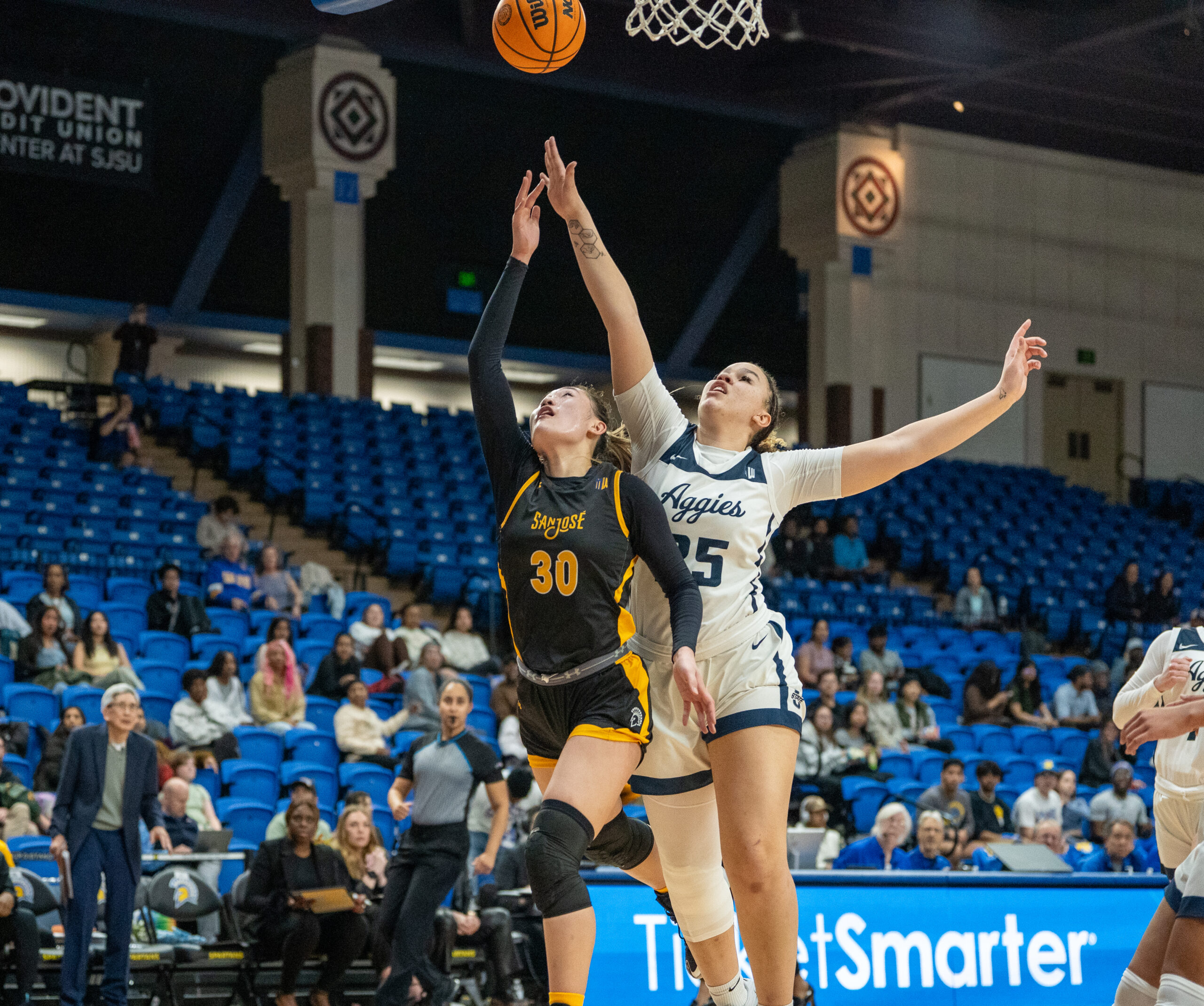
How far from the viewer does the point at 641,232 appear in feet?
82.2

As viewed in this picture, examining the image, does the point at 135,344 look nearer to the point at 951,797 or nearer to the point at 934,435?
the point at 951,797

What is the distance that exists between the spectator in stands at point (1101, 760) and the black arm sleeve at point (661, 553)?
36.1 ft

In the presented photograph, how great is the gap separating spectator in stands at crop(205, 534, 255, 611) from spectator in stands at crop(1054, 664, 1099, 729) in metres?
8.11

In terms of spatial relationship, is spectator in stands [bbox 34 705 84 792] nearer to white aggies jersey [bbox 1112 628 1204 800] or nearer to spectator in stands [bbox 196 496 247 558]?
spectator in stands [bbox 196 496 247 558]

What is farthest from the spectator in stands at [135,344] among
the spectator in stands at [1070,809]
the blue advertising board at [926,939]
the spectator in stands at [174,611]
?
the blue advertising board at [926,939]

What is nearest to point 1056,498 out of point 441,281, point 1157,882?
point 441,281

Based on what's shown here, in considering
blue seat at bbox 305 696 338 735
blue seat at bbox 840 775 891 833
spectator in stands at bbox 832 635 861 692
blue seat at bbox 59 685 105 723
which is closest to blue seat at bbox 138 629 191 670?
blue seat at bbox 305 696 338 735

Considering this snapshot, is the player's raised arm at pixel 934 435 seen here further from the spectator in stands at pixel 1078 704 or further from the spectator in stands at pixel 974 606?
the spectator in stands at pixel 974 606

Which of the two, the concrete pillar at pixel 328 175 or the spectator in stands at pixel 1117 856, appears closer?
the spectator in stands at pixel 1117 856

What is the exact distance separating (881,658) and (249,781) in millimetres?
7078

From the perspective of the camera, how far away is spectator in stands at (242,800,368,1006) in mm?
8875

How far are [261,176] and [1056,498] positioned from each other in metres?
12.3

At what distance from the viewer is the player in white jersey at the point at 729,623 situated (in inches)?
186

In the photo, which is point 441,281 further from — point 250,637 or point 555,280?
point 250,637
